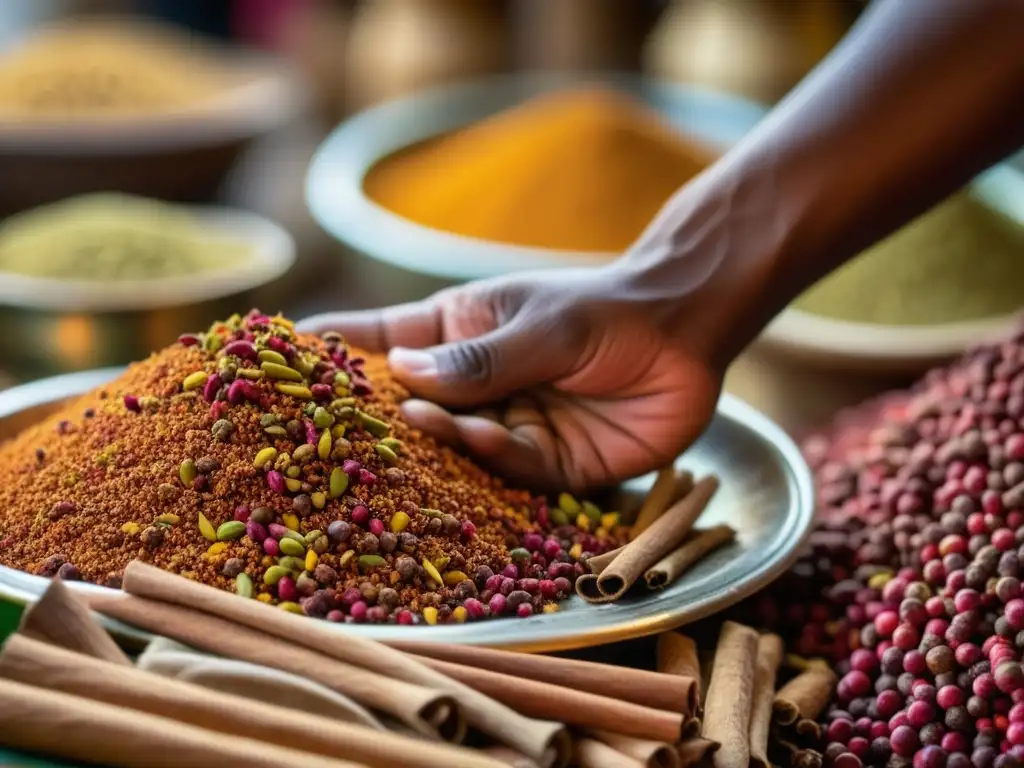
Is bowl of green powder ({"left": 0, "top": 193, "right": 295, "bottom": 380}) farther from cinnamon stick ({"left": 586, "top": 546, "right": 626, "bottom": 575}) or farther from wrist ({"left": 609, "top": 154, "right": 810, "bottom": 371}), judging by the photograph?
cinnamon stick ({"left": 586, "top": 546, "right": 626, "bottom": 575})

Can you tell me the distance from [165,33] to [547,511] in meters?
2.45

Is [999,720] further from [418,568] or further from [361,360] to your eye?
[361,360]

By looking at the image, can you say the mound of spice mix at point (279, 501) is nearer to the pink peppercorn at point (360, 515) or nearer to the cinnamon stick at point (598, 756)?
the pink peppercorn at point (360, 515)

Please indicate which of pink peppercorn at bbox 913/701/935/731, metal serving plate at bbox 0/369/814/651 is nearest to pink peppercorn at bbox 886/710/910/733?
pink peppercorn at bbox 913/701/935/731

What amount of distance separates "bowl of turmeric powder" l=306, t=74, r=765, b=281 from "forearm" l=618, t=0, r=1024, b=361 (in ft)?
1.36

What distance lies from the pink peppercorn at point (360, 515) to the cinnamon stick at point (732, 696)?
0.80 feet

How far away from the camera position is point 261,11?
11.2 ft

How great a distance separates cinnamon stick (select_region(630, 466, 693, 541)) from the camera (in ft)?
3.09

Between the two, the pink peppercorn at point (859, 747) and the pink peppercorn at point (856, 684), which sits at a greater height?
the pink peppercorn at point (856, 684)

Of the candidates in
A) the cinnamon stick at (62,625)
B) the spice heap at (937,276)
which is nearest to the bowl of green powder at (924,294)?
the spice heap at (937,276)

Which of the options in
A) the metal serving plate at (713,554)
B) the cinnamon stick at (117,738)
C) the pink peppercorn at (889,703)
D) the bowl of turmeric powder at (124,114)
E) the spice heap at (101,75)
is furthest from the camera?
the spice heap at (101,75)

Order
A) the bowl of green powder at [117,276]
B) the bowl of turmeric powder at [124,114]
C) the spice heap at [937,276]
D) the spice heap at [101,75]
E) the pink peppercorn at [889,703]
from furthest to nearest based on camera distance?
the spice heap at [101,75] → the bowl of turmeric powder at [124,114] → the spice heap at [937,276] → the bowl of green powder at [117,276] → the pink peppercorn at [889,703]

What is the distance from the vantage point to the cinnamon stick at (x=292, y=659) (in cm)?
67

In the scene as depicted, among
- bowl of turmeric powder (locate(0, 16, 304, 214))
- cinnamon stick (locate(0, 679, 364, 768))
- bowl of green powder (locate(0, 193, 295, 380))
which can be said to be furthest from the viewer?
bowl of turmeric powder (locate(0, 16, 304, 214))
